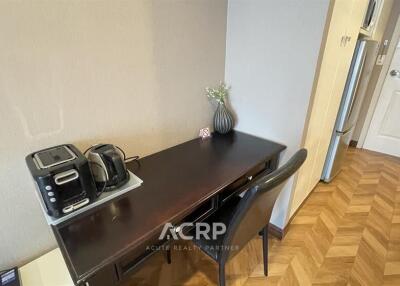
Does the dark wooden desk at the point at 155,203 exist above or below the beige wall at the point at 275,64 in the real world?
below

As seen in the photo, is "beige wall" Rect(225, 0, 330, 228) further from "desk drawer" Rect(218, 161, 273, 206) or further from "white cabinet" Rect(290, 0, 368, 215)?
"desk drawer" Rect(218, 161, 273, 206)

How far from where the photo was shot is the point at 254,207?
3.05 feet

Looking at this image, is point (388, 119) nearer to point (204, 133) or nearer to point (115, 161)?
point (204, 133)

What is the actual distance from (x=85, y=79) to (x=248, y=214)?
910 mm

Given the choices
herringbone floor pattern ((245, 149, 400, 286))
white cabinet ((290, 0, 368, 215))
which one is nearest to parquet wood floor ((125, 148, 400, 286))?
herringbone floor pattern ((245, 149, 400, 286))

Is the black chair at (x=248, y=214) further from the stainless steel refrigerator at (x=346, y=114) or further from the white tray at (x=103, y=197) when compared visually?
the stainless steel refrigerator at (x=346, y=114)

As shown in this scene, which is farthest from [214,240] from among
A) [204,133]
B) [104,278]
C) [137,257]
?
[204,133]

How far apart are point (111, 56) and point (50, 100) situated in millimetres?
327

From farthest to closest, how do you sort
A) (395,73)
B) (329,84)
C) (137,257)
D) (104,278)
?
(395,73) → (329,84) → (137,257) → (104,278)

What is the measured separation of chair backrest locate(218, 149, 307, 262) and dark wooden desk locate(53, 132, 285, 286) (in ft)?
0.55

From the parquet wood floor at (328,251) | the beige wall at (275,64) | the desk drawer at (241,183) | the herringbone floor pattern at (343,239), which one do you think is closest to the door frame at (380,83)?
the herringbone floor pattern at (343,239)

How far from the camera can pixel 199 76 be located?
1497 mm

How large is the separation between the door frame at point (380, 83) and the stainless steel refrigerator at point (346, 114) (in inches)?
34.4

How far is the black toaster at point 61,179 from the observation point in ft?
2.62
